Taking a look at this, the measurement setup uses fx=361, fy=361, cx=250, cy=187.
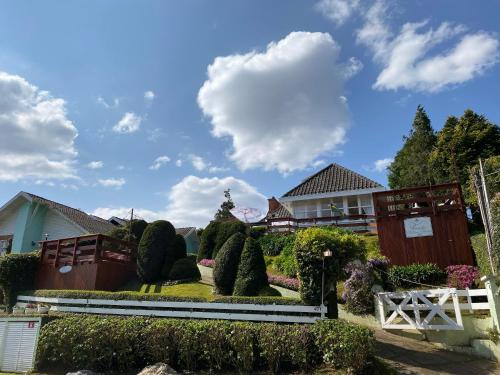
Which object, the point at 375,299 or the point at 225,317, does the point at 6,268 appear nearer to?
the point at 225,317

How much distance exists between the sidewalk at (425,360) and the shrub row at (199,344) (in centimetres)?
121

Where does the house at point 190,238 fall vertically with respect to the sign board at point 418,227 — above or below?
above

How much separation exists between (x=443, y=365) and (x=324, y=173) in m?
21.0

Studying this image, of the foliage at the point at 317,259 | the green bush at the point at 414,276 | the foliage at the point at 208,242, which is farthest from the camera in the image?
the foliage at the point at 208,242

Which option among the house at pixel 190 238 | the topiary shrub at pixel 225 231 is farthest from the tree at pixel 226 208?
the topiary shrub at pixel 225 231

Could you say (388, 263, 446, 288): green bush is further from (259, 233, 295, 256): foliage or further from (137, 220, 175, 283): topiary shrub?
(137, 220, 175, 283): topiary shrub

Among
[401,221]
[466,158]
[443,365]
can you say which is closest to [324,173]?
[466,158]

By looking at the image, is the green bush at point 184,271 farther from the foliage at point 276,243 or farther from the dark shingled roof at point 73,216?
the dark shingled roof at point 73,216

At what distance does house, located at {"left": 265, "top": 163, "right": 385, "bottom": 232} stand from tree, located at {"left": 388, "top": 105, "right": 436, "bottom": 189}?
6.64 meters

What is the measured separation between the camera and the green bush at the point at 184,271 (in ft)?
53.4

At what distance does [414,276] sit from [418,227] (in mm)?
2851

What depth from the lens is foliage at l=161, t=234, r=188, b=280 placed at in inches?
654

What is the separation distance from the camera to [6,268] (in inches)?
614

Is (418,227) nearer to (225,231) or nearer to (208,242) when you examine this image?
(225,231)
